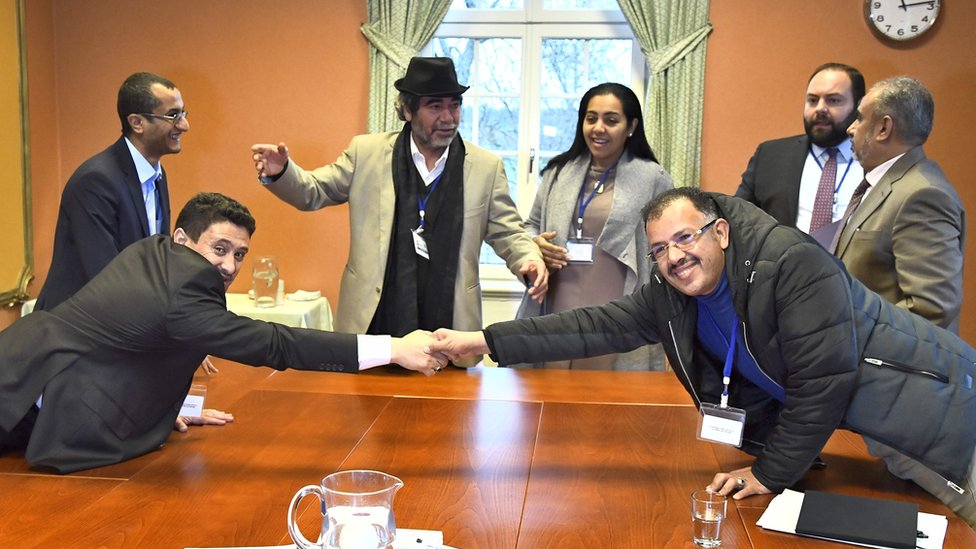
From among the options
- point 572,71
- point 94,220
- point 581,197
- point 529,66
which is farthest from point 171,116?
point 572,71

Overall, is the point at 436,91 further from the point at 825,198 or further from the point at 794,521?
the point at 794,521

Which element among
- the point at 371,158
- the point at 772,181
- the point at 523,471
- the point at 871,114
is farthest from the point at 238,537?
the point at 772,181

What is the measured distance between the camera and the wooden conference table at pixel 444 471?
1664mm

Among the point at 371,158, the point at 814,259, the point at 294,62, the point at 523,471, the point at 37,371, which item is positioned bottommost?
the point at 523,471

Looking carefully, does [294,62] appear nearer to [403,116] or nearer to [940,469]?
[403,116]

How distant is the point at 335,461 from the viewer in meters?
2.04

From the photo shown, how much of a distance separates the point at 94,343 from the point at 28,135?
11.8 ft

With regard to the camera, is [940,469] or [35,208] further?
[35,208]

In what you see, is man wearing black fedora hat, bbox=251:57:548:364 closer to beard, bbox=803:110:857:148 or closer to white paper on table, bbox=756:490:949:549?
beard, bbox=803:110:857:148

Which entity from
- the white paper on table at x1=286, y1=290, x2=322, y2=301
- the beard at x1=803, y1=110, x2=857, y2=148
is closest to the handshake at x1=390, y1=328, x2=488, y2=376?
the beard at x1=803, y1=110, x2=857, y2=148

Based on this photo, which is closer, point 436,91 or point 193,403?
point 193,403

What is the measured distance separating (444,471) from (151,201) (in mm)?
1735

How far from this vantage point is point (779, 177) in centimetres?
348

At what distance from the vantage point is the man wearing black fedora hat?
3193 mm
